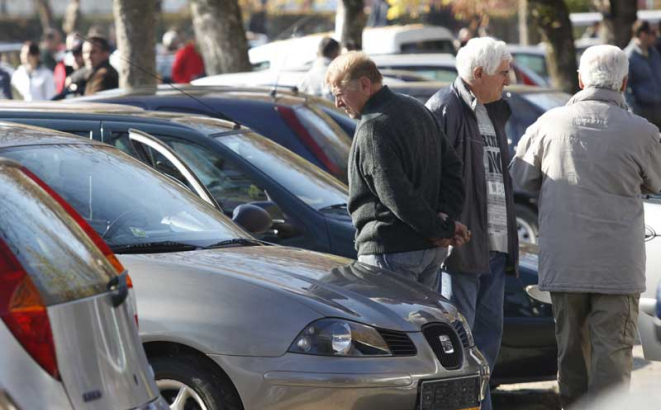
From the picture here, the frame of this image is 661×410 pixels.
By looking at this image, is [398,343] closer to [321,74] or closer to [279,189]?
[279,189]

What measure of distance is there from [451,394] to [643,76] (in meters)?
11.0

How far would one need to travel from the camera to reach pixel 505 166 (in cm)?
624

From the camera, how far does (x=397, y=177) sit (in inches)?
221

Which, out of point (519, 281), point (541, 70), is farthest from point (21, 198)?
point (541, 70)

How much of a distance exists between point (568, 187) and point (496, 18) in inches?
1725

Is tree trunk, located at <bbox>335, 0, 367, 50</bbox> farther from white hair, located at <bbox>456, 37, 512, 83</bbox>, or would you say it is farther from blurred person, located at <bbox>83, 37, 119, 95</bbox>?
white hair, located at <bbox>456, 37, 512, 83</bbox>

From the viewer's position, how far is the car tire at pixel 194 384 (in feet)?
15.7

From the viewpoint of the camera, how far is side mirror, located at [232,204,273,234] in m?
6.07

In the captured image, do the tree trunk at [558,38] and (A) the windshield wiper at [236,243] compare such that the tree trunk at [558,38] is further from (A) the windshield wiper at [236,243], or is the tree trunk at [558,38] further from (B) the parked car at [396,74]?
(A) the windshield wiper at [236,243]

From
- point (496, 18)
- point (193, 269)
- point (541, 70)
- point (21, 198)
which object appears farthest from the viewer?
point (496, 18)

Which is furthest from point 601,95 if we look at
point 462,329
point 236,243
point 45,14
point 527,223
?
point 45,14

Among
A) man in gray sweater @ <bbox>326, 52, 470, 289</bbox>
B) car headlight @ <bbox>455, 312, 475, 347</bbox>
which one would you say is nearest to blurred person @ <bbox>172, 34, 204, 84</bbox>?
man in gray sweater @ <bbox>326, 52, 470, 289</bbox>

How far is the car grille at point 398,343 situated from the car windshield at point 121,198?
100cm

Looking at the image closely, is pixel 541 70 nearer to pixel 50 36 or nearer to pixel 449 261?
pixel 50 36
